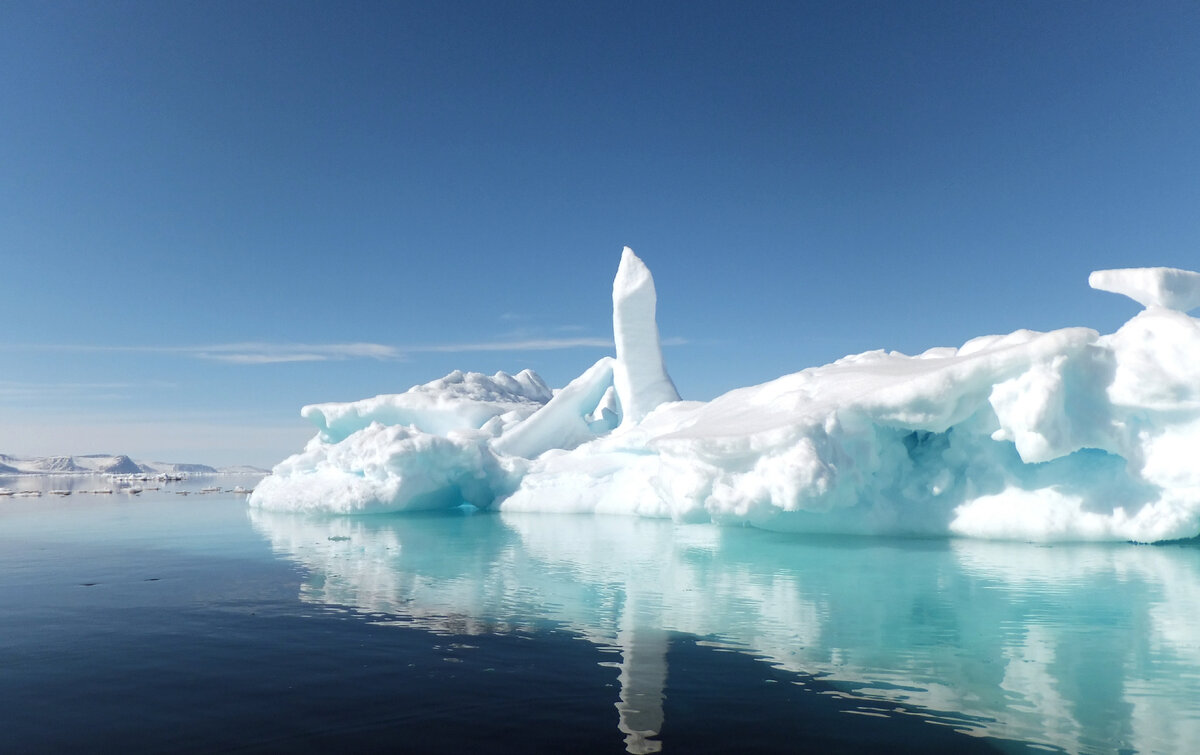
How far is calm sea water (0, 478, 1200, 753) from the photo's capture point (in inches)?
191

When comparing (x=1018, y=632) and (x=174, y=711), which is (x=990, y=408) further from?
(x=174, y=711)

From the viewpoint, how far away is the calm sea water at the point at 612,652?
191 inches

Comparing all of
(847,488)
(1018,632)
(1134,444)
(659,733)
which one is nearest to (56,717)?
(659,733)

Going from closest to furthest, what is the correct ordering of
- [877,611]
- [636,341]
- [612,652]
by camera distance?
[612,652], [877,611], [636,341]

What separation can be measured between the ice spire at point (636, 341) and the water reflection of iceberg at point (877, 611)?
13.3 m

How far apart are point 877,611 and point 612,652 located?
356cm

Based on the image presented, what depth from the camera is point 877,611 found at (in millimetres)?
8484

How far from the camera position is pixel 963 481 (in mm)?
15523

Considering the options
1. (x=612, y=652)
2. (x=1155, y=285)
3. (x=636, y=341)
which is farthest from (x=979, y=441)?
(x=636, y=341)

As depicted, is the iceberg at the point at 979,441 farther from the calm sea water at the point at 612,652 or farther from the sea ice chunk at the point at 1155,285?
the calm sea water at the point at 612,652

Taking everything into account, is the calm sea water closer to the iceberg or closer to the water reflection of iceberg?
the water reflection of iceberg

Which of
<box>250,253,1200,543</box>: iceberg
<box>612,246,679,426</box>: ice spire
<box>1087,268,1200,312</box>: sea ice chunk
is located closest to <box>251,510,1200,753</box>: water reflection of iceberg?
<box>250,253,1200,543</box>: iceberg

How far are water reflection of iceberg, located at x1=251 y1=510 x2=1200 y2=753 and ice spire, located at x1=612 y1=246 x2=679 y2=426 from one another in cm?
1326

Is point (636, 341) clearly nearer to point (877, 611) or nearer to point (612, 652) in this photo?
point (877, 611)
